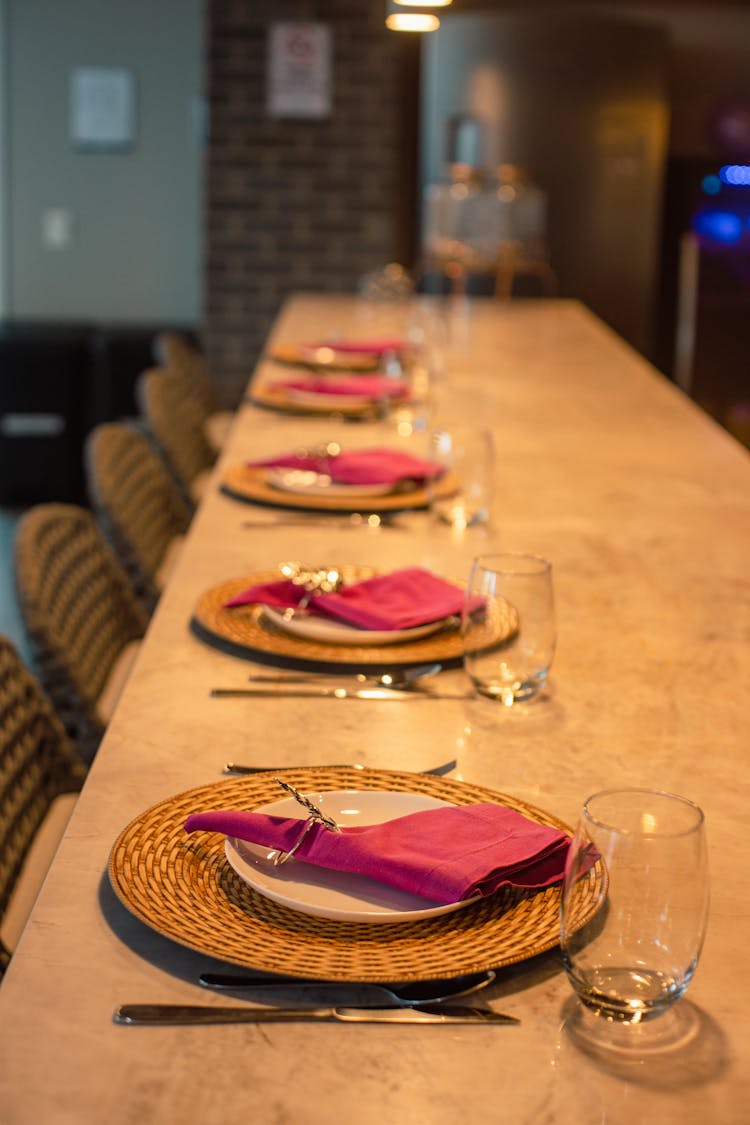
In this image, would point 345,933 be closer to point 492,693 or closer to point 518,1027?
point 518,1027

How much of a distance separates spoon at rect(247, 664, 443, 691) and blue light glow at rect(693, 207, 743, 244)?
18.5 feet

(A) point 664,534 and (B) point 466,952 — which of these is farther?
(A) point 664,534

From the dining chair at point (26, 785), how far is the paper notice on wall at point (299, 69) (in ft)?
15.4

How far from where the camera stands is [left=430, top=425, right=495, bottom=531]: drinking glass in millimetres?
1999

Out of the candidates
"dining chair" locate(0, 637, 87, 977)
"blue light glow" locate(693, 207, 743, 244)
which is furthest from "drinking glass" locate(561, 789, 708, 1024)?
"blue light glow" locate(693, 207, 743, 244)

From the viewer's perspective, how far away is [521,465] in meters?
2.50

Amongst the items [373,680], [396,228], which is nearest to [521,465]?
[373,680]

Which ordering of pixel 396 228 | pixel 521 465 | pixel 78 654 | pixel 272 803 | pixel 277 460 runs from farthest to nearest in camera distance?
pixel 396 228, pixel 521 465, pixel 277 460, pixel 78 654, pixel 272 803

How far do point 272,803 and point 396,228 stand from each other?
5.63 metres

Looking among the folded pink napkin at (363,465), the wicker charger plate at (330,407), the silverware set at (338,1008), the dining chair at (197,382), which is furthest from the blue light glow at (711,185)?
the silverware set at (338,1008)

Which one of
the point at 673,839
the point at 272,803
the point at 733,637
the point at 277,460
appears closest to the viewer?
the point at 673,839

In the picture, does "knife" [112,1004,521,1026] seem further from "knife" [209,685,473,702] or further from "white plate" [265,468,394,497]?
"white plate" [265,468,394,497]

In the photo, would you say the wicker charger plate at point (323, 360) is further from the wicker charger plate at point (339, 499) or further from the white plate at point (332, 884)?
the white plate at point (332, 884)

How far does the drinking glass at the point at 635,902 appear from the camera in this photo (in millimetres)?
799
